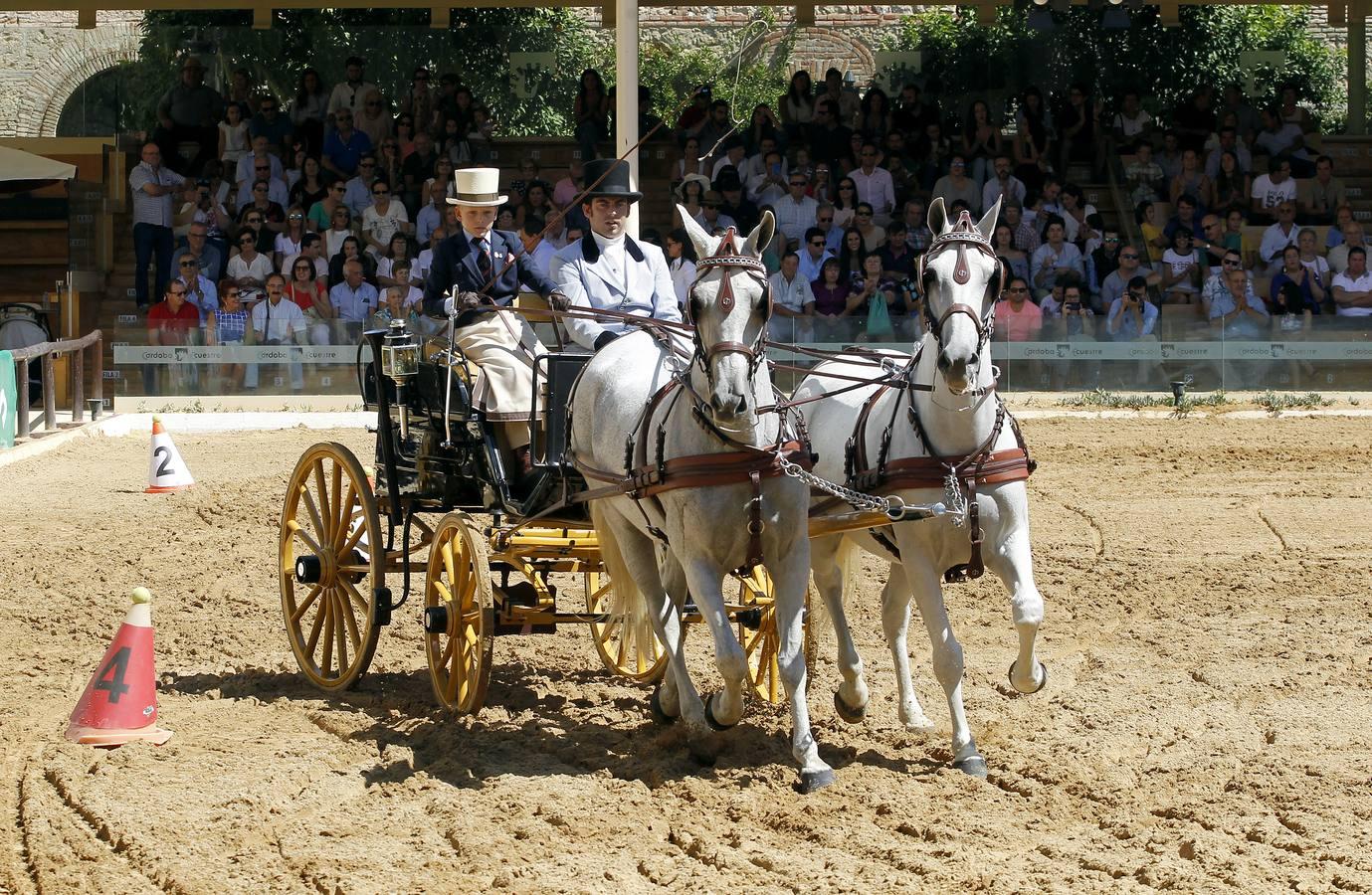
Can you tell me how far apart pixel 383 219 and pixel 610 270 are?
41.9 feet

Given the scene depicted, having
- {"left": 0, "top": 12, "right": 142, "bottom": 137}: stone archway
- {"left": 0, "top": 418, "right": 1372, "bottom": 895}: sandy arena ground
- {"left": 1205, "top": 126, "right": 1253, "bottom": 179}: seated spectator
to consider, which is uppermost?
{"left": 0, "top": 12, "right": 142, "bottom": 137}: stone archway

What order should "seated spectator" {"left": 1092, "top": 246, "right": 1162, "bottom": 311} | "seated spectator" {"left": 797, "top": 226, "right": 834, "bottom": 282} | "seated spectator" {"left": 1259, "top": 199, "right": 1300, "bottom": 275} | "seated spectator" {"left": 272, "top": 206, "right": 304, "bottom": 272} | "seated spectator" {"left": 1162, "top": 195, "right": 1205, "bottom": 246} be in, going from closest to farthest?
1. "seated spectator" {"left": 1092, "top": 246, "right": 1162, "bottom": 311}
2. "seated spectator" {"left": 797, "top": 226, "right": 834, "bottom": 282}
3. "seated spectator" {"left": 1259, "top": 199, "right": 1300, "bottom": 275}
4. "seated spectator" {"left": 272, "top": 206, "right": 304, "bottom": 272}
5. "seated spectator" {"left": 1162, "top": 195, "right": 1205, "bottom": 246}

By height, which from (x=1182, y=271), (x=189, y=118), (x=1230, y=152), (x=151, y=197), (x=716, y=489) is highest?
(x=189, y=118)

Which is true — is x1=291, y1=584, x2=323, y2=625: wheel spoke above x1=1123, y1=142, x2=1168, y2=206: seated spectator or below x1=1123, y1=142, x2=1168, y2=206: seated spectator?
below

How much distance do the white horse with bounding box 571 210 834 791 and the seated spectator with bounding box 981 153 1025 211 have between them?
47.8ft

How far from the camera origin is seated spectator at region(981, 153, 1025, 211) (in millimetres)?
20766

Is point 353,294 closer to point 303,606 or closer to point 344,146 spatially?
point 344,146

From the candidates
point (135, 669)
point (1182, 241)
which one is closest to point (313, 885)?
point (135, 669)

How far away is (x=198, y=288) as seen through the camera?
61.4ft

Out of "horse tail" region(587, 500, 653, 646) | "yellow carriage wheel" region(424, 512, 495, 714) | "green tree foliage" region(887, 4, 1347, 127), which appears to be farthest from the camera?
"green tree foliage" region(887, 4, 1347, 127)

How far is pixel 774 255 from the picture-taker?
1872 cm

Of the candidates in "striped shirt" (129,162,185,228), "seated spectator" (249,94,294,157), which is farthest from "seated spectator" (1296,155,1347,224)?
"striped shirt" (129,162,185,228)

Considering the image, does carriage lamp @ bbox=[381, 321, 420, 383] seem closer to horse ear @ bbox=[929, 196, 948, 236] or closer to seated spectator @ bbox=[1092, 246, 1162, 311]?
horse ear @ bbox=[929, 196, 948, 236]

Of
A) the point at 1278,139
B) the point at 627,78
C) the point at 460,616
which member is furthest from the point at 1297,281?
the point at 460,616
